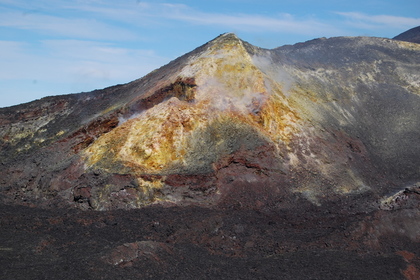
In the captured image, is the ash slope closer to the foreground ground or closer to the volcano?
the volcano

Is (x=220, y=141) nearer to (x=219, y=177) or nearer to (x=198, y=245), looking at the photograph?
(x=219, y=177)

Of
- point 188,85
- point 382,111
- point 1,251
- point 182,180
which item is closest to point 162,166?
point 182,180

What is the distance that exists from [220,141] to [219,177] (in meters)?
2.37

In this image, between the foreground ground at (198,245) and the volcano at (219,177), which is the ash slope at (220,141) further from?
the foreground ground at (198,245)

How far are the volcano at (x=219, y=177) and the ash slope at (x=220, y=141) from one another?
Result: 86mm

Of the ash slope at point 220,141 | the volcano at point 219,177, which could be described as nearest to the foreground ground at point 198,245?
the volcano at point 219,177

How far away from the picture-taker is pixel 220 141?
23.5 m

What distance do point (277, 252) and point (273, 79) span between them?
15165 mm

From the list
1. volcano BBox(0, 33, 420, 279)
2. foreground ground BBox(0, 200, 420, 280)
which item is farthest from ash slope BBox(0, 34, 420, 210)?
foreground ground BBox(0, 200, 420, 280)

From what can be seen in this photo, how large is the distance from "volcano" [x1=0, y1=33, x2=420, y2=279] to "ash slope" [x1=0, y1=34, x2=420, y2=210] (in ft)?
0.28

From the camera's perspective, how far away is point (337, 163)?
24.6 meters

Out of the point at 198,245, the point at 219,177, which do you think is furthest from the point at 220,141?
the point at 198,245

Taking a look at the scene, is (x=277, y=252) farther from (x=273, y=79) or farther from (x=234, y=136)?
(x=273, y=79)

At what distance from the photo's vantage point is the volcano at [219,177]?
1537 cm
